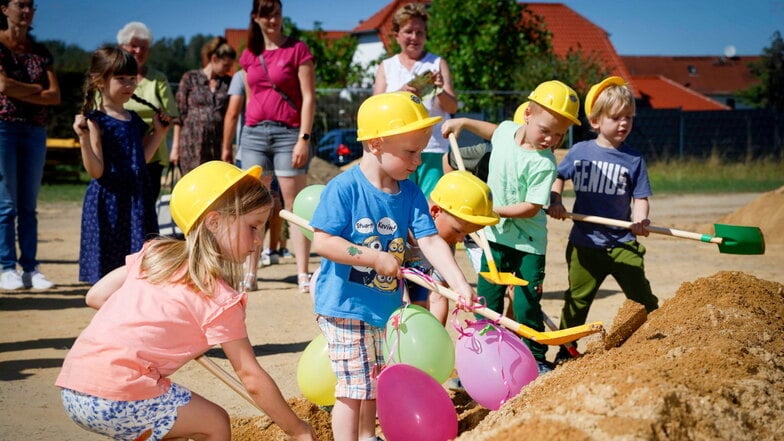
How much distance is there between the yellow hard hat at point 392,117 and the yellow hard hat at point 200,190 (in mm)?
654

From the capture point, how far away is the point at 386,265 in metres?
3.50

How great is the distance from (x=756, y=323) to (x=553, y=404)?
1.59 m

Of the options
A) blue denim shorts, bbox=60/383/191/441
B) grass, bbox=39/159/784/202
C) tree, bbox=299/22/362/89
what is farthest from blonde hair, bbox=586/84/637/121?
tree, bbox=299/22/362/89

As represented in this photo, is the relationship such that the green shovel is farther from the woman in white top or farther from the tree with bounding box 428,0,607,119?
the tree with bounding box 428,0,607,119

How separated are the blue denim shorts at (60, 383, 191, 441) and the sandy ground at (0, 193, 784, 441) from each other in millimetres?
1223


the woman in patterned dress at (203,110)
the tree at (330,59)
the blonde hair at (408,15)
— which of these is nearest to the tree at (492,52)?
the tree at (330,59)

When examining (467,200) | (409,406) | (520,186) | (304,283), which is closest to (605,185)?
(520,186)

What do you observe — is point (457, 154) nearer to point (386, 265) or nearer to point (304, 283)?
point (386, 265)

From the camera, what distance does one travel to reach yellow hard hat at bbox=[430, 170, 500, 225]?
4133mm

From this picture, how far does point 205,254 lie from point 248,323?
335 centimetres

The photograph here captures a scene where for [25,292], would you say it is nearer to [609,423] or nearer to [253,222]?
[253,222]

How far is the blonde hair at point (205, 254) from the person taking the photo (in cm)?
301

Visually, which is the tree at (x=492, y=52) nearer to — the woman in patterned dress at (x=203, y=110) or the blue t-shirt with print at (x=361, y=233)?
the woman in patterned dress at (x=203, y=110)

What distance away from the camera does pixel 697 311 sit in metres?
4.20
